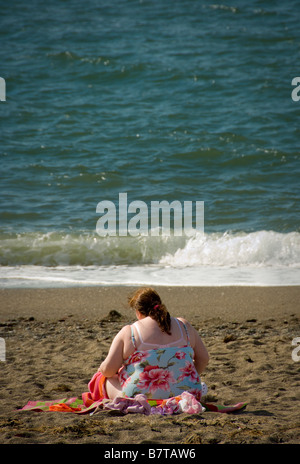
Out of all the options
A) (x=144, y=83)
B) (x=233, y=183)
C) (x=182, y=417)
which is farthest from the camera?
(x=144, y=83)

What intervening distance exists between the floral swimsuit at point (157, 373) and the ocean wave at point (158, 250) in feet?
17.8

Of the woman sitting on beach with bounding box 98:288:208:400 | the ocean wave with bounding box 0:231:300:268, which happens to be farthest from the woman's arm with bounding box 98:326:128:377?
the ocean wave with bounding box 0:231:300:268

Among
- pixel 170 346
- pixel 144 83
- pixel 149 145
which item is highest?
pixel 144 83

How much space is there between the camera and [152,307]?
3598 mm

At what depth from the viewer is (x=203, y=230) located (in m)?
10.3

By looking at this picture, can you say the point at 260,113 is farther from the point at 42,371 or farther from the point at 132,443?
the point at 132,443

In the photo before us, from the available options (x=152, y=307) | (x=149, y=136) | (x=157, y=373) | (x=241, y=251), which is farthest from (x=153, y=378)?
(x=149, y=136)

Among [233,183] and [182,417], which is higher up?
[233,183]

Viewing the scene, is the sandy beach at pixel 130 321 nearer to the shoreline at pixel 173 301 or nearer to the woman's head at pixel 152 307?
the shoreline at pixel 173 301

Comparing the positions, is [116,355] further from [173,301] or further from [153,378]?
[173,301]

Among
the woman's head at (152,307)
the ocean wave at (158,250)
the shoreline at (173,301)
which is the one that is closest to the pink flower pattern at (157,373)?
the woman's head at (152,307)

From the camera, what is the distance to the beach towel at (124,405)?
346cm
